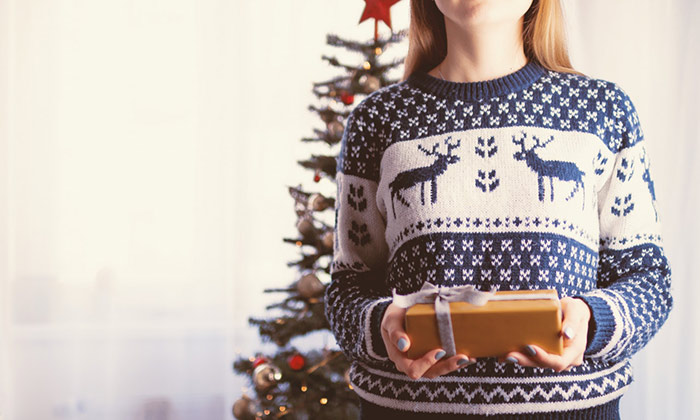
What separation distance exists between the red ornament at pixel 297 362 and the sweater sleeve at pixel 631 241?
1.41 metres

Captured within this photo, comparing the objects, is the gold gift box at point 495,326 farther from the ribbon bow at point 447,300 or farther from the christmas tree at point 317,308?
the christmas tree at point 317,308

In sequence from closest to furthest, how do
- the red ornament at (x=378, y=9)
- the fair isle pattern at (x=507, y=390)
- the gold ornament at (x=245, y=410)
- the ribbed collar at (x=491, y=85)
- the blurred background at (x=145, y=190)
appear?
the fair isle pattern at (x=507, y=390) → the ribbed collar at (x=491, y=85) → the red ornament at (x=378, y=9) → the gold ornament at (x=245, y=410) → the blurred background at (x=145, y=190)

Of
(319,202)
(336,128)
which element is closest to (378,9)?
(336,128)

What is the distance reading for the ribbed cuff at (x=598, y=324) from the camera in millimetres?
848

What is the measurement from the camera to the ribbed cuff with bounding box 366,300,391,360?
3.03 feet

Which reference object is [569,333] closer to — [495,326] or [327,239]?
[495,326]

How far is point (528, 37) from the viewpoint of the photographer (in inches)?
44.5

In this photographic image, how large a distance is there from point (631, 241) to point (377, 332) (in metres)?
0.41

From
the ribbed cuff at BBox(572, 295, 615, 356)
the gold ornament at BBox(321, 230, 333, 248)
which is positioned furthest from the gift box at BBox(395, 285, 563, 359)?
the gold ornament at BBox(321, 230, 333, 248)

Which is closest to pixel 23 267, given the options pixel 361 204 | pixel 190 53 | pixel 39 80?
pixel 39 80

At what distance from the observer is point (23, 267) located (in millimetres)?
3000

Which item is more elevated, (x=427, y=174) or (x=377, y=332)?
(x=427, y=174)

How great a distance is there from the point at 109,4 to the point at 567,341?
9.16 ft

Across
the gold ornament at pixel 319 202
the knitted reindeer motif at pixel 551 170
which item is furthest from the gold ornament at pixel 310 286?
the knitted reindeer motif at pixel 551 170
